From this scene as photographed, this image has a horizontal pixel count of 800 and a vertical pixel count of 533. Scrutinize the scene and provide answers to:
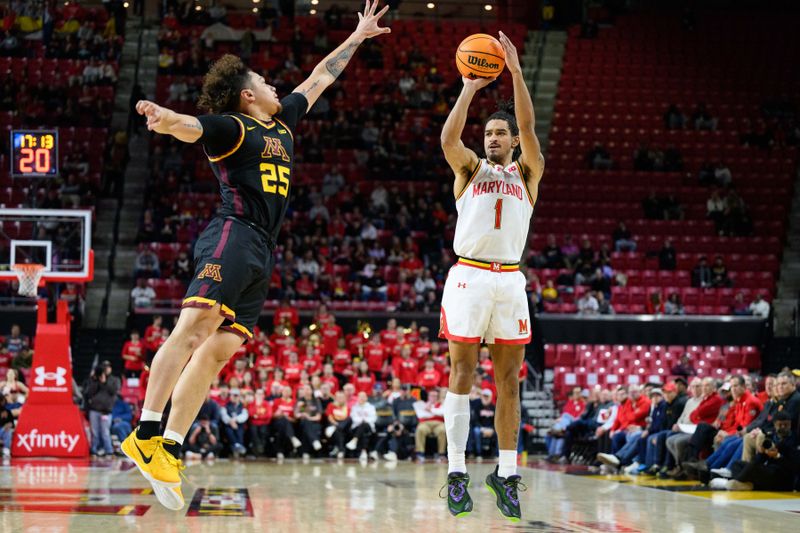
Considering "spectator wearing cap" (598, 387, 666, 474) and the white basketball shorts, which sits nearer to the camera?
the white basketball shorts

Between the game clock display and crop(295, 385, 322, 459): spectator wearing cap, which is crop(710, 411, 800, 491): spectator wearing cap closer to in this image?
crop(295, 385, 322, 459): spectator wearing cap

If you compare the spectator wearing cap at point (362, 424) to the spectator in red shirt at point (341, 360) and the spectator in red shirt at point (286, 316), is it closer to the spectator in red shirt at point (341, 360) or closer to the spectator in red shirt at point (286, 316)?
the spectator in red shirt at point (341, 360)

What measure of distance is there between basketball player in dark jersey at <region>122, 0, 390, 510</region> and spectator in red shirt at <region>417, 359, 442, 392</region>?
13100mm

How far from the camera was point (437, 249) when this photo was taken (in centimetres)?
2378

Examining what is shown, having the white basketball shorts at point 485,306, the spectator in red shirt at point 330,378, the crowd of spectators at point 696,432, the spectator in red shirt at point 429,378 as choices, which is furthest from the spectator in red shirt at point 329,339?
the white basketball shorts at point 485,306

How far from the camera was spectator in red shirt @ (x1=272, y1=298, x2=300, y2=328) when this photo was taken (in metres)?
20.9

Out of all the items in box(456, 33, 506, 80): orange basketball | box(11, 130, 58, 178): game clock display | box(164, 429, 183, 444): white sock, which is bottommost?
box(164, 429, 183, 444): white sock

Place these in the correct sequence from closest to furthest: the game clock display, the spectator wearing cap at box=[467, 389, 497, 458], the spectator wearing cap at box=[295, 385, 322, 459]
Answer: the game clock display, the spectator wearing cap at box=[295, 385, 322, 459], the spectator wearing cap at box=[467, 389, 497, 458]

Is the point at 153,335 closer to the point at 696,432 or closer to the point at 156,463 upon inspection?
the point at 696,432

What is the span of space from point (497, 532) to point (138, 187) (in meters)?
20.0

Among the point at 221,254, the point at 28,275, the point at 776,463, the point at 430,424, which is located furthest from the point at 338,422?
the point at 221,254

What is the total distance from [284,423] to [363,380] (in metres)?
1.94

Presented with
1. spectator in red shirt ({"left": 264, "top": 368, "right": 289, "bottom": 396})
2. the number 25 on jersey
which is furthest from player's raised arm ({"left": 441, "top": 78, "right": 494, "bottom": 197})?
spectator in red shirt ({"left": 264, "top": 368, "right": 289, "bottom": 396})

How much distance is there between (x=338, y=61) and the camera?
745 cm
